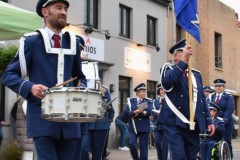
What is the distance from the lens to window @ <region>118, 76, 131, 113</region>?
76.1ft

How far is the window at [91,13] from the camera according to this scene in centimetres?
2122

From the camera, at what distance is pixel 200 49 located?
31.8 metres

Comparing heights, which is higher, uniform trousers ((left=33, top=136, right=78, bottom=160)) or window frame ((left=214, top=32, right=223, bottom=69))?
window frame ((left=214, top=32, right=223, bottom=69))

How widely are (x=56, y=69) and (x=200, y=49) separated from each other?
2763 cm

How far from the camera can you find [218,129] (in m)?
12.8

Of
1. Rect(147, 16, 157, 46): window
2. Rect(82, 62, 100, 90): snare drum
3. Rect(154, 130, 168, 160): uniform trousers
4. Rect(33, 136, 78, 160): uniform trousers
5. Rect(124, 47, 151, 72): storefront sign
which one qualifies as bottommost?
Rect(154, 130, 168, 160): uniform trousers

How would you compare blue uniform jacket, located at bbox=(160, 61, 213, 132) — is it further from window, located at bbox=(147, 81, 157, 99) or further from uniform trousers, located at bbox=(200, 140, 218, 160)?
window, located at bbox=(147, 81, 157, 99)

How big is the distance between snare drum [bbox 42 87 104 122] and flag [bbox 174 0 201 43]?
3803 mm

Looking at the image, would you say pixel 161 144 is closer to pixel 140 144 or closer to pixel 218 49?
pixel 140 144

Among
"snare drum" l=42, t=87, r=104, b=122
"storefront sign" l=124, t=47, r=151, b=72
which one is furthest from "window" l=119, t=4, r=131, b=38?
"snare drum" l=42, t=87, r=104, b=122

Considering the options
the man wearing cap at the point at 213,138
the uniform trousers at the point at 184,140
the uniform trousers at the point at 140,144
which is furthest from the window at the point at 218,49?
the uniform trousers at the point at 184,140

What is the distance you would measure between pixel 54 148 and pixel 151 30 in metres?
21.7

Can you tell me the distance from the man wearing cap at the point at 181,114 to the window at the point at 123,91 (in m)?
15.5

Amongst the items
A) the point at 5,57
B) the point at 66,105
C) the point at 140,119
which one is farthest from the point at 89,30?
the point at 66,105
